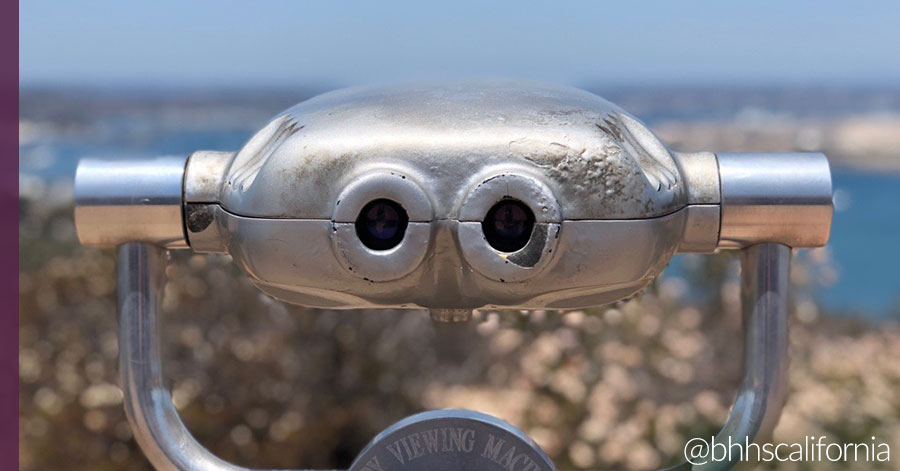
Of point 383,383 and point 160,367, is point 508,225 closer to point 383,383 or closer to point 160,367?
point 160,367

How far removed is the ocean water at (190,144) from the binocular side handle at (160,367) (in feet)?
0.30

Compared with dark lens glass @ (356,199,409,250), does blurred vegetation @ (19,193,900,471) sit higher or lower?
lower

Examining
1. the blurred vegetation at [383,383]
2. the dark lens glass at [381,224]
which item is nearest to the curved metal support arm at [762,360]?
the dark lens glass at [381,224]

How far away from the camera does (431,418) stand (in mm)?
874

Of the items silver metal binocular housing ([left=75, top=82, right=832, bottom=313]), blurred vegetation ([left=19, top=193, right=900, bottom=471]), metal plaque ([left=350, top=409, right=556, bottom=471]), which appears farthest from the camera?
blurred vegetation ([left=19, top=193, right=900, bottom=471])

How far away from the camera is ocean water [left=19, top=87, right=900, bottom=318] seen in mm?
3801

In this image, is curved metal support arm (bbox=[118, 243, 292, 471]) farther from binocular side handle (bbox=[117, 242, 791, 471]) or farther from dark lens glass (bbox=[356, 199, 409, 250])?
dark lens glass (bbox=[356, 199, 409, 250])

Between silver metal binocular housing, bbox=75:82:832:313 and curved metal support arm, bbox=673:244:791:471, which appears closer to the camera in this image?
silver metal binocular housing, bbox=75:82:832:313

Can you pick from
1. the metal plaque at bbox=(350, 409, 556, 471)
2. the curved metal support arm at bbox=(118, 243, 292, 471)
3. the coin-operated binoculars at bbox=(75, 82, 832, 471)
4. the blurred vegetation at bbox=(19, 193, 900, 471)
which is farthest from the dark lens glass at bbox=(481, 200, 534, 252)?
the blurred vegetation at bbox=(19, 193, 900, 471)

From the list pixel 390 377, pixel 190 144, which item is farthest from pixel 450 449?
pixel 190 144

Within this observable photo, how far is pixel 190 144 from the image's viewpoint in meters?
7.32

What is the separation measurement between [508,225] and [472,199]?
0.04 meters

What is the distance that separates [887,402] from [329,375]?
144 centimetres

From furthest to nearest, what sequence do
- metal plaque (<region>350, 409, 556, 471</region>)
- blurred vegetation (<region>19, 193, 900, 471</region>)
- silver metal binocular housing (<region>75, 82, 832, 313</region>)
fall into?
blurred vegetation (<region>19, 193, 900, 471</region>), metal plaque (<region>350, 409, 556, 471</region>), silver metal binocular housing (<region>75, 82, 832, 313</region>)
